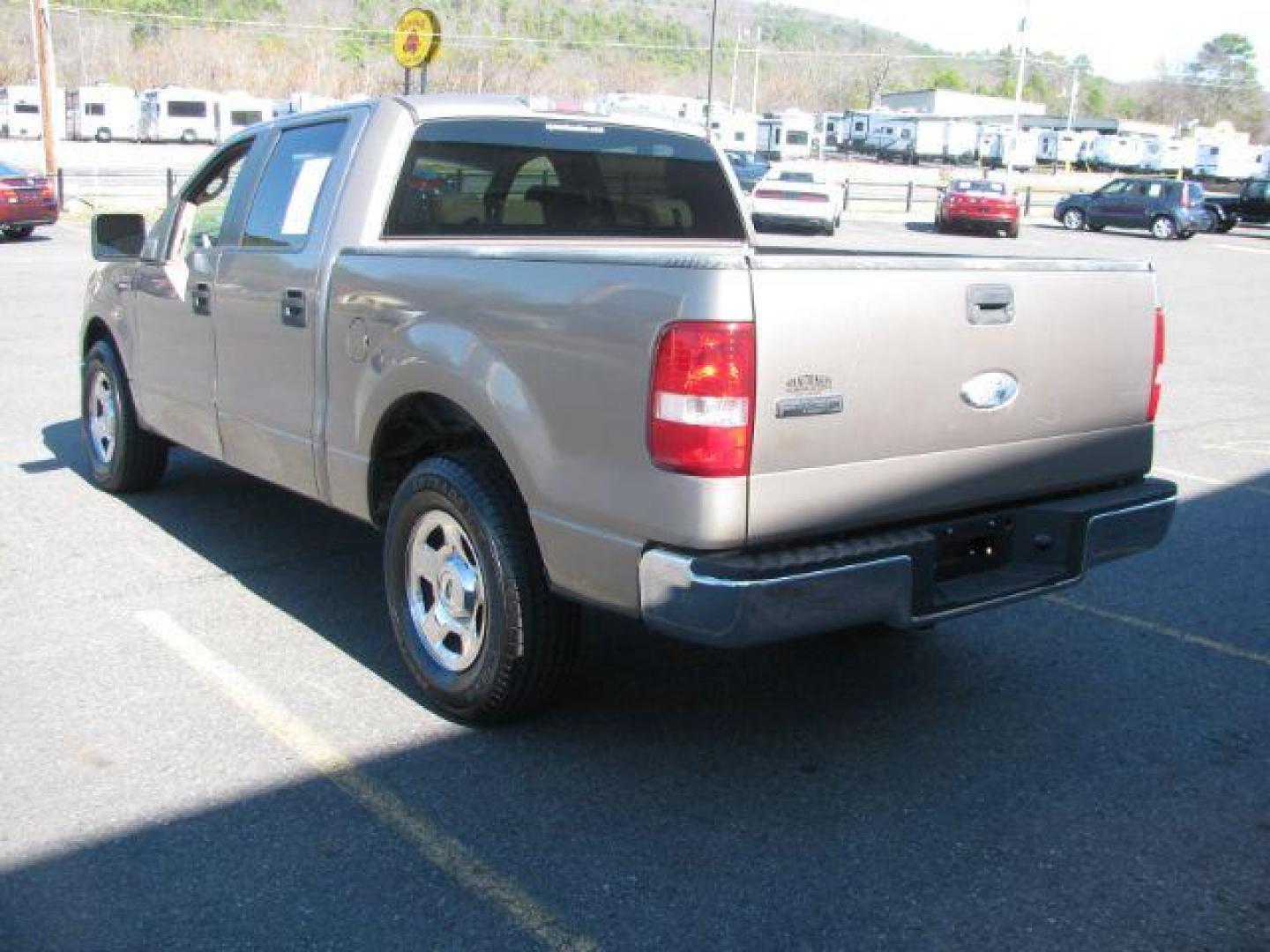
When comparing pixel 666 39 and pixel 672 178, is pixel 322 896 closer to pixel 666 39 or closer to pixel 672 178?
pixel 672 178

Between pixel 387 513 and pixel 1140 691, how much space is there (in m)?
2.75

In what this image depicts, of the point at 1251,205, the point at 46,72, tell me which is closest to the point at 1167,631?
the point at 46,72

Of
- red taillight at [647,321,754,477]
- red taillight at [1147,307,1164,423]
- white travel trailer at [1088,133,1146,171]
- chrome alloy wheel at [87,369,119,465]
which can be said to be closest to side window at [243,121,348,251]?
chrome alloy wheel at [87,369,119,465]

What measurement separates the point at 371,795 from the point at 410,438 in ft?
4.27

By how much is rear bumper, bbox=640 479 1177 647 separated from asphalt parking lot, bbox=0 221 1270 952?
0.57 meters

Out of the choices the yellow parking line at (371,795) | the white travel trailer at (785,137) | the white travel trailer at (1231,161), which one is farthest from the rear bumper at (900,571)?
the white travel trailer at (1231,161)

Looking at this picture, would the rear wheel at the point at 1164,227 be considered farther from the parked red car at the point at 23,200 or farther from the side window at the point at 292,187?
the side window at the point at 292,187

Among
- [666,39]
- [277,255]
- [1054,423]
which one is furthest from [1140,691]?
[666,39]

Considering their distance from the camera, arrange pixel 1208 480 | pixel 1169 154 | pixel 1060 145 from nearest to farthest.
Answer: pixel 1208 480, pixel 1169 154, pixel 1060 145

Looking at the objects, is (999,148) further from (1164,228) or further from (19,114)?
(19,114)

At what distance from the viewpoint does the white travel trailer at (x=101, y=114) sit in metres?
69.2

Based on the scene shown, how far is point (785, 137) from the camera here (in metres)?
79.5

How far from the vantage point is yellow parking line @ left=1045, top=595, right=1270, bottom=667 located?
16.5 ft

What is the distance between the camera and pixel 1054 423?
4090 mm
